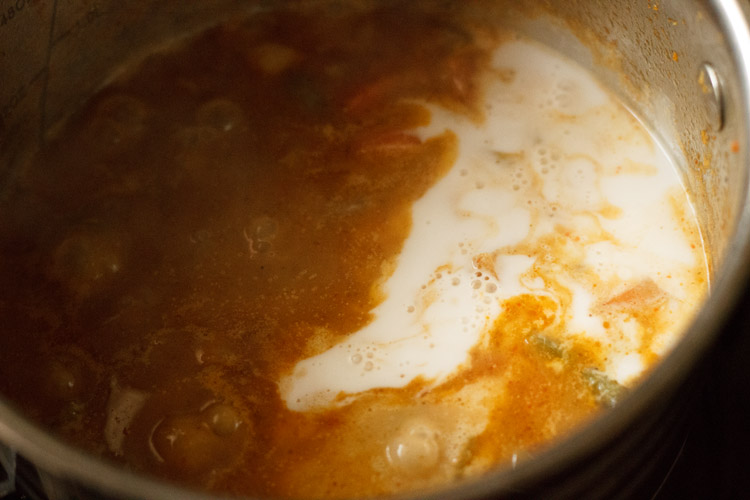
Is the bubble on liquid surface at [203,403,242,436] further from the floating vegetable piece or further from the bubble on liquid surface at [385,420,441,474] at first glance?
the floating vegetable piece

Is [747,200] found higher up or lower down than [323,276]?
higher up

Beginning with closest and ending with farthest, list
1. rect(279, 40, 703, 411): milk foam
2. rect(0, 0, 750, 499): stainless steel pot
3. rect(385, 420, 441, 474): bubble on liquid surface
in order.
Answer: rect(0, 0, 750, 499): stainless steel pot
rect(385, 420, 441, 474): bubble on liquid surface
rect(279, 40, 703, 411): milk foam

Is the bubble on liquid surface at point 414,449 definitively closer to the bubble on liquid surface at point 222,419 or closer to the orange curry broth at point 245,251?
the orange curry broth at point 245,251

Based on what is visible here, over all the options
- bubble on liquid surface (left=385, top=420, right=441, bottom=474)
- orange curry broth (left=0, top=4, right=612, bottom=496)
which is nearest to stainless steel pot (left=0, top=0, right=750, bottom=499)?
orange curry broth (left=0, top=4, right=612, bottom=496)

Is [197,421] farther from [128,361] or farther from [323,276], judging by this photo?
[323,276]

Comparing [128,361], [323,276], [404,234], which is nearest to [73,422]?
[128,361]

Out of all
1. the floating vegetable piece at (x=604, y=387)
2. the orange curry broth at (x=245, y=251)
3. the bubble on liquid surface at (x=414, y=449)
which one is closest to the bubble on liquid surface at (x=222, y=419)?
the orange curry broth at (x=245, y=251)
